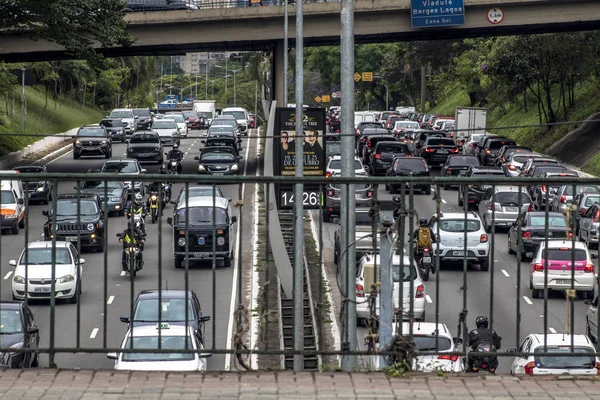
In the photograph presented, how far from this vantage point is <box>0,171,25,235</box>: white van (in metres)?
8.74

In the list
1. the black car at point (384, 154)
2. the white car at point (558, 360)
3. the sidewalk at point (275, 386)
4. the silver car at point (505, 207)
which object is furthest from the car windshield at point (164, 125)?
the sidewalk at point (275, 386)

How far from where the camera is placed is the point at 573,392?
754 centimetres

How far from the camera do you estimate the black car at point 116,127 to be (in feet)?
224

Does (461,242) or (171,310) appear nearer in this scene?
(461,242)

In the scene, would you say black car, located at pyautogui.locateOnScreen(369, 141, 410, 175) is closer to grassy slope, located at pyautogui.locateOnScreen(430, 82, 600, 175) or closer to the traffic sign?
the traffic sign

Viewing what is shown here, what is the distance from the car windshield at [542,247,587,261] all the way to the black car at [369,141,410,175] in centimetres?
3951

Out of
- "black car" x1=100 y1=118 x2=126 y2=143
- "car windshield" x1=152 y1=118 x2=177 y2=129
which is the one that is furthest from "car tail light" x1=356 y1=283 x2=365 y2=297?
"car windshield" x1=152 y1=118 x2=177 y2=129

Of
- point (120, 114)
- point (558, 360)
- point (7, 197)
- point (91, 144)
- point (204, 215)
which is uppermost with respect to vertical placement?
point (120, 114)

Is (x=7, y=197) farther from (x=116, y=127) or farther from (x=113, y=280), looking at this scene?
(x=116, y=127)

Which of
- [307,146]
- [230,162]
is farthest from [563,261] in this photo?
[230,162]

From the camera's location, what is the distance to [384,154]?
5075cm

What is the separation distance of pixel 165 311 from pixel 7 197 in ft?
11.8

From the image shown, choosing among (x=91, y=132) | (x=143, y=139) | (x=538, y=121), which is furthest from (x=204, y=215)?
(x=538, y=121)

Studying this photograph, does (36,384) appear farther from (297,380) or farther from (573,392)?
(573,392)
